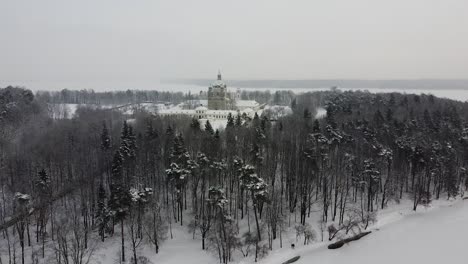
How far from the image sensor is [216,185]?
44281 millimetres

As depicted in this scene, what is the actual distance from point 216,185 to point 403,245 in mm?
21327

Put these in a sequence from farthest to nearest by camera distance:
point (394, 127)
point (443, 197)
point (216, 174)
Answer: point (394, 127) → point (443, 197) → point (216, 174)

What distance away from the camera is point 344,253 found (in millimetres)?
35375

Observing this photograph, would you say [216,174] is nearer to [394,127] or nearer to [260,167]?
[260,167]

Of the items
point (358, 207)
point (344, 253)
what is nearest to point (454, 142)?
point (358, 207)

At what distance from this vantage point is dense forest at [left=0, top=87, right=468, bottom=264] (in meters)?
37.7

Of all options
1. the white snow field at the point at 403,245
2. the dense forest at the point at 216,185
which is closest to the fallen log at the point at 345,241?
the white snow field at the point at 403,245

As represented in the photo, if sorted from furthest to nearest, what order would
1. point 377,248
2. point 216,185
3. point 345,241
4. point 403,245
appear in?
point 216,185, point 345,241, point 403,245, point 377,248

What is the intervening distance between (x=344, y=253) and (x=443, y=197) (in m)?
23.9

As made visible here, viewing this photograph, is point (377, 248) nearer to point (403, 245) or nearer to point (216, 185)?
point (403, 245)

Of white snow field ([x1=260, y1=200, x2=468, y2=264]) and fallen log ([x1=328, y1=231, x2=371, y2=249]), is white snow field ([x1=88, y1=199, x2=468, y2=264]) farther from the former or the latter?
fallen log ([x1=328, y1=231, x2=371, y2=249])

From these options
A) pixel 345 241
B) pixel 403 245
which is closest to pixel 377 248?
pixel 403 245

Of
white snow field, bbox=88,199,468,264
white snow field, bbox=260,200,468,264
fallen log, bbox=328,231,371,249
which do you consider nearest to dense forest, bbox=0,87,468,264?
fallen log, bbox=328,231,371,249

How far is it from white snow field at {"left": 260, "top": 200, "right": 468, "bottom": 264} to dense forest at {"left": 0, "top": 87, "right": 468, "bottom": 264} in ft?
6.25
